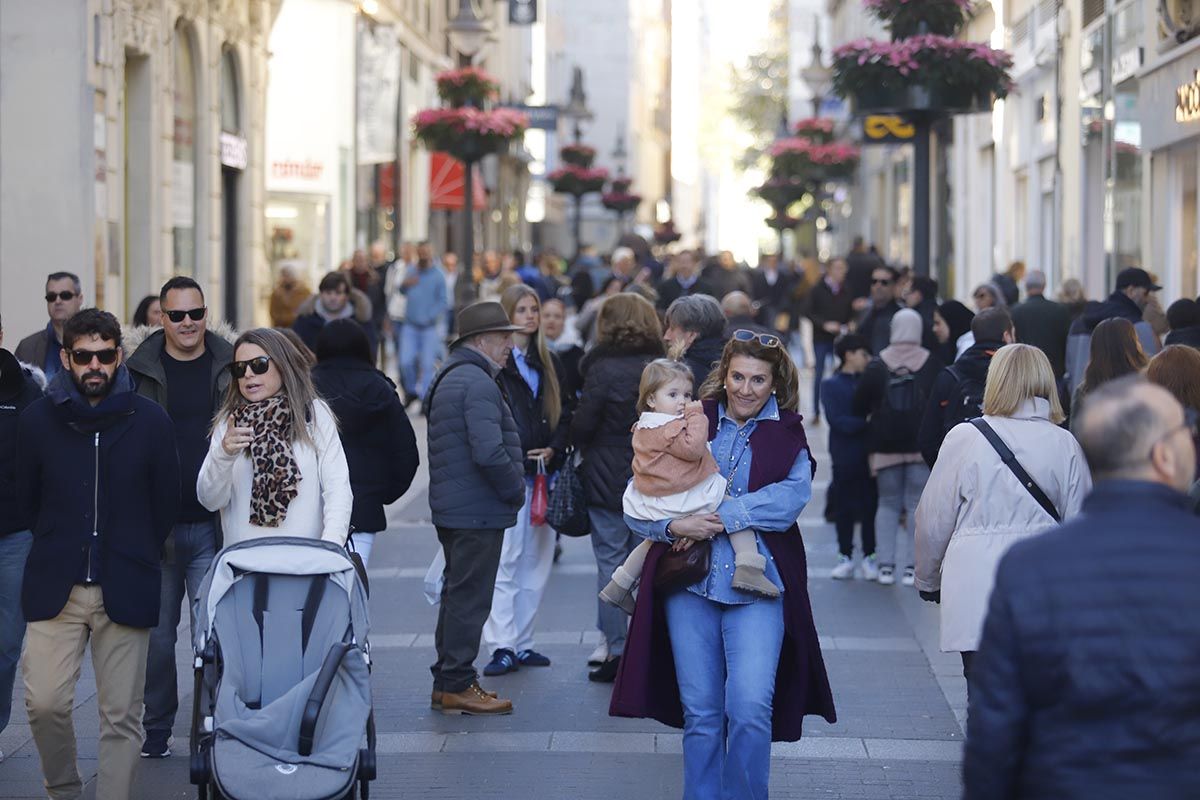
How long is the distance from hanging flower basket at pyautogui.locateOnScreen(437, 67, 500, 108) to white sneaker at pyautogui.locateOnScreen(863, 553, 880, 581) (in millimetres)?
13018

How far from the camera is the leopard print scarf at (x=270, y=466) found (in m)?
6.54

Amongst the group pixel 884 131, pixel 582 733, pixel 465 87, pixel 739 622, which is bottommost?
pixel 582 733

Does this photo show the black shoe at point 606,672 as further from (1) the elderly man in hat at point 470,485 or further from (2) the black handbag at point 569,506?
(1) the elderly man in hat at point 470,485

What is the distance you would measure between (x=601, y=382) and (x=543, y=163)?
208 ft

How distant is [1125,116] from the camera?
19.6 metres

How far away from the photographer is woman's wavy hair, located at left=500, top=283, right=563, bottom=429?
31.4ft

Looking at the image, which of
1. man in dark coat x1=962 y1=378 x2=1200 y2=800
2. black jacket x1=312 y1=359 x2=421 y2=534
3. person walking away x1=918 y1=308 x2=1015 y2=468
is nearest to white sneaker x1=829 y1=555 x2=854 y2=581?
person walking away x1=918 y1=308 x2=1015 y2=468

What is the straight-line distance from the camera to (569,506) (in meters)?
9.18

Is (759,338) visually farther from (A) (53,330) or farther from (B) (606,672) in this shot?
(A) (53,330)

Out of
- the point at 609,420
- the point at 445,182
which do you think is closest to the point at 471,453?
the point at 609,420

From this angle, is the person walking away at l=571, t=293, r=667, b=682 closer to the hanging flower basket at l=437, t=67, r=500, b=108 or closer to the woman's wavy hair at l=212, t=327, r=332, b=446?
the woman's wavy hair at l=212, t=327, r=332, b=446

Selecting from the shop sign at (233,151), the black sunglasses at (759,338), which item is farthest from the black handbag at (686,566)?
the shop sign at (233,151)

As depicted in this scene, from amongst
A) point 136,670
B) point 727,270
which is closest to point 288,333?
point 136,670

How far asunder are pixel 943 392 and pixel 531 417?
1.99 m
